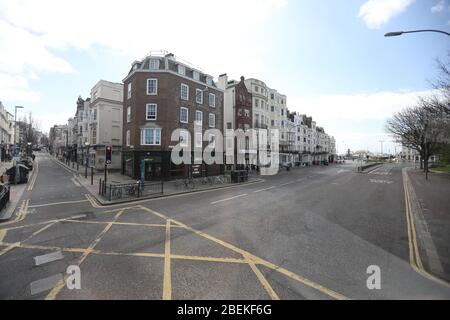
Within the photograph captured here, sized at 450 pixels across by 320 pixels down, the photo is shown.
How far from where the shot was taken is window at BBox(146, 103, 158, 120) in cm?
2509

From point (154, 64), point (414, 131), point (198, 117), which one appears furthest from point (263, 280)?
point (414, 131)

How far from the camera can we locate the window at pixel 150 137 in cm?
2489

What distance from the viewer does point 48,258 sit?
5938 millimetres

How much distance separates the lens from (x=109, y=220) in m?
9.52

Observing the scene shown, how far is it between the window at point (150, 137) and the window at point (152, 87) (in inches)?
171

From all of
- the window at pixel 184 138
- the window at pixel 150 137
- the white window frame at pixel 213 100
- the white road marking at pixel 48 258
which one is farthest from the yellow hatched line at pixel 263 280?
the white window frame at pixel 213 100

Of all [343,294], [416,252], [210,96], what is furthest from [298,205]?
[210,96]

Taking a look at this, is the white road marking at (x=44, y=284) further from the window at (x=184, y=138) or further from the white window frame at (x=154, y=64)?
the white window frame at (x=154, y=64)

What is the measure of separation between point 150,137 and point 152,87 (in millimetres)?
5945

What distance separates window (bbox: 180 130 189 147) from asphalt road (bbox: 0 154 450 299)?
15571 mm

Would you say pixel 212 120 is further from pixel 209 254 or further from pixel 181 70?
pixel 209 254

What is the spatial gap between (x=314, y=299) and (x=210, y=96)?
2979 cm

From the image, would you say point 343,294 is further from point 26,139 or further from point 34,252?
point 26,139
